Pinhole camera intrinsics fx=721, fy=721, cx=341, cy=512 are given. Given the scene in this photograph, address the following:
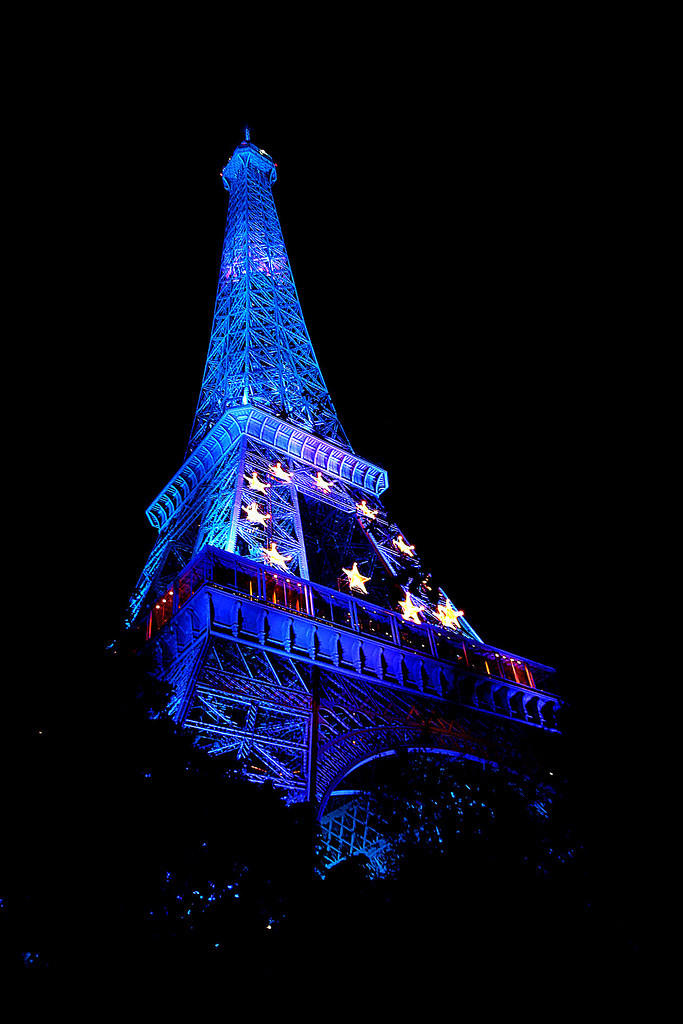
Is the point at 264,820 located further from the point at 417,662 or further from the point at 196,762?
the point at 417,662

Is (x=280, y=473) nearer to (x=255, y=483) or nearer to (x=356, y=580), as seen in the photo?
(x=255, y=483)

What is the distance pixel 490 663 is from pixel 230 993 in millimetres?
10350

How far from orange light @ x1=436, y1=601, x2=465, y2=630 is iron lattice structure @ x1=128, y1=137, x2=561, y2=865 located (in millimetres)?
52

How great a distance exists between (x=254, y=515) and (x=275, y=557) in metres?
1.82

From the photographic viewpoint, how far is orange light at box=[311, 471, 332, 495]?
20.9m

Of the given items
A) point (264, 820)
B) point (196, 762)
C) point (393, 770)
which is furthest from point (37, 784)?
point (393, 770)

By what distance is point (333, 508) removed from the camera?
2044cm

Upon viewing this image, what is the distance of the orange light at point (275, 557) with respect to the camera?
14.6 meters

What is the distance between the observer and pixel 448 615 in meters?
17.6

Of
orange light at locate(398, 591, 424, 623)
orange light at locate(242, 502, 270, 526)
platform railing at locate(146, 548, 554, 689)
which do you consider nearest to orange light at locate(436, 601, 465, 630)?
orange light at locate(398, 591, 424, 623)

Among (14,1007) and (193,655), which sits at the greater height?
(193,655)

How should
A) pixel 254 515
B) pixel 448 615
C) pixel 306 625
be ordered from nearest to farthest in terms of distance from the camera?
pixel 306 625 < pixel 254 515 < pixel 448 615

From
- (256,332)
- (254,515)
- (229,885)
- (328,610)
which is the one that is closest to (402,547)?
(254,515)

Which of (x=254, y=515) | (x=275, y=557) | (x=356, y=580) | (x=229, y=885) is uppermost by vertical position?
(x=254, y=515)
